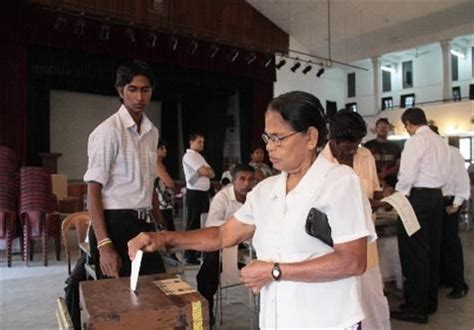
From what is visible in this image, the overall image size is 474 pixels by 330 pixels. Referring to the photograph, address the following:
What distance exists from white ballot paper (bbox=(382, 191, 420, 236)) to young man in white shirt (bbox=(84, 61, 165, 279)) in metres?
1.60

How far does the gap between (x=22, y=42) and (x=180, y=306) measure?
24.8 ft

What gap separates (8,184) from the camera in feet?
18.1

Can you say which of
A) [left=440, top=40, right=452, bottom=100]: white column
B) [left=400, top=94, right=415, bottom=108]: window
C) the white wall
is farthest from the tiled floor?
[left=400, top=94, right=415, bottom=108]: window

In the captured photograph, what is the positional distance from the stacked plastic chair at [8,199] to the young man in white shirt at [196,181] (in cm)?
209

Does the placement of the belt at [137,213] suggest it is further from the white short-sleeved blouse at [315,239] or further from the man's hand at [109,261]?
the white short-sleeved blouse at [315,239]

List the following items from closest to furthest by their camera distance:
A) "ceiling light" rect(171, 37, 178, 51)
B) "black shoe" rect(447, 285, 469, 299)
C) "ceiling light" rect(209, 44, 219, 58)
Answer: "black shoe" rect(447, 285, 469, 299) < "ceiling light" rect(171, 37, 178, 51) < "ceiling light" rect(209, 44, 219, 58)

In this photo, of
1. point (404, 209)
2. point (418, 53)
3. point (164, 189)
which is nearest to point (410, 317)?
point (404, 209)

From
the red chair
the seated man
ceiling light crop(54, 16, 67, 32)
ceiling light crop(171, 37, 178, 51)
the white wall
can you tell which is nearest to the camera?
the seated man

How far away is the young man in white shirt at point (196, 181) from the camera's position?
541cm

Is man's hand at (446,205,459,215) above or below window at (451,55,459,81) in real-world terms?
below

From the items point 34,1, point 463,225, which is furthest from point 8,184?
point 463,225

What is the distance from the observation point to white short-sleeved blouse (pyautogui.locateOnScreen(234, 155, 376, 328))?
1129mm

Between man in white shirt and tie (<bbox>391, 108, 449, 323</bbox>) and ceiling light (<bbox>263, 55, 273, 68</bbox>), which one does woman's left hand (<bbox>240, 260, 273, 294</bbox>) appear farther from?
ceiling light (<bbox>263, 55, 273, 68</bbox>)

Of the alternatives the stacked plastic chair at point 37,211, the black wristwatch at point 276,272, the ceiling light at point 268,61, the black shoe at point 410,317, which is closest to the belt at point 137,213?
the black wristwatch at point 276,272
